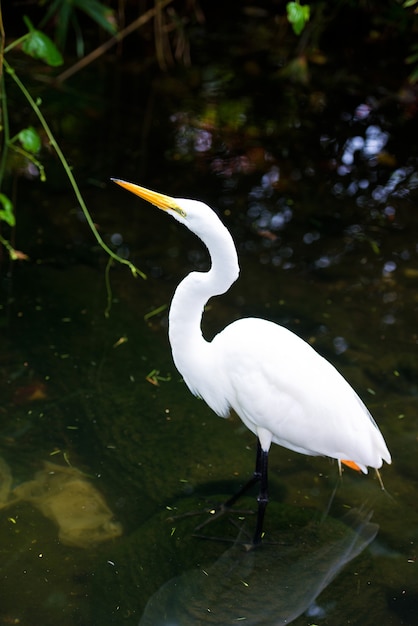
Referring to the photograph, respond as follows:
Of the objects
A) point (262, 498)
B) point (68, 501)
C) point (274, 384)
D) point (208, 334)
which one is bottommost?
point (208, 334)

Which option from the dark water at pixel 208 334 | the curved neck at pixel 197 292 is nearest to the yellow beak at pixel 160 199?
the curved neck at pixel 197 292

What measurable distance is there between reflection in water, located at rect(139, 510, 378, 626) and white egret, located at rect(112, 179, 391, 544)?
0.11m

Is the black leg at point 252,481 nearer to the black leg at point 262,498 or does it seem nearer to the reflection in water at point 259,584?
the black leg at point 262,498

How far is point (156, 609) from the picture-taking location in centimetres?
240

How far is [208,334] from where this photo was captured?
11.6 feet

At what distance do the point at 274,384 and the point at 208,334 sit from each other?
103 centimetres

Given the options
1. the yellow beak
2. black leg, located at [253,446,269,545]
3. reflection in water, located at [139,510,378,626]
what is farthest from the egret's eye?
reflection in water, located at [139,510,378,626]

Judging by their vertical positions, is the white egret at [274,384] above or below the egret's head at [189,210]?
below

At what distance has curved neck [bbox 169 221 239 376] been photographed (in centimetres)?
235

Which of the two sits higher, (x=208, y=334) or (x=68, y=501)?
(x=68, y=501)

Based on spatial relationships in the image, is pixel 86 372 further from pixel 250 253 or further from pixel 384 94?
pixel 384 94

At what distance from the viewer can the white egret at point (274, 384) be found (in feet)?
8.34

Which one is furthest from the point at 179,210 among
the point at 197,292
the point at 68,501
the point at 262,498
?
the point at 68,501

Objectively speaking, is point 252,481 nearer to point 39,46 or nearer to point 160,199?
point 160,199
